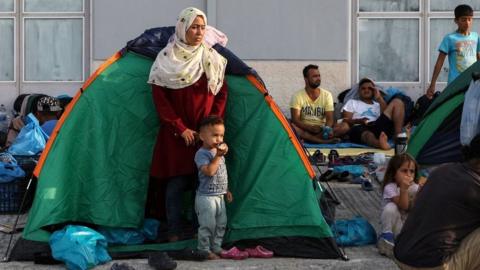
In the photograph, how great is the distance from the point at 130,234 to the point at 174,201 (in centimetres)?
45

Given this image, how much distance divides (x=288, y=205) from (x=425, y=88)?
586 cm

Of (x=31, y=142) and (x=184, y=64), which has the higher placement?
(x=184, y=64)

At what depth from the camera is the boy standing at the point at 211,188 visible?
22.1 feet

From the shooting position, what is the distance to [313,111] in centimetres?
1125

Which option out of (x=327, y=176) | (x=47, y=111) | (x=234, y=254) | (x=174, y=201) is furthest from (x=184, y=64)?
(x=47, y=111)

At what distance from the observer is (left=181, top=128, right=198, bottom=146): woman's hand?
6902mm

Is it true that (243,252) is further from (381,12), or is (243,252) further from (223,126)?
(381,12)

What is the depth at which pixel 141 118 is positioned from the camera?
7.39 m

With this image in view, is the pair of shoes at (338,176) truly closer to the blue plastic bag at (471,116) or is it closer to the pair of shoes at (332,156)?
the pair of shoes at (332,156)

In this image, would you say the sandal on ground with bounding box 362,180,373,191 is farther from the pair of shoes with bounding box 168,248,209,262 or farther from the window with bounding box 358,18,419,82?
the window with bounding box 358,18,419,82

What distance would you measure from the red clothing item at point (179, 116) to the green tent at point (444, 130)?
5.95 feet

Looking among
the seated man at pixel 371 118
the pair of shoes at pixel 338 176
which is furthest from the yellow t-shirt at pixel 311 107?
the pair of shoes at pixel 338 176

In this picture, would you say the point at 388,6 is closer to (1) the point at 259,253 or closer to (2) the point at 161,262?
(1) the point at 259,253

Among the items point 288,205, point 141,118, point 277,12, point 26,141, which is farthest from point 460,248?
point 277,12
